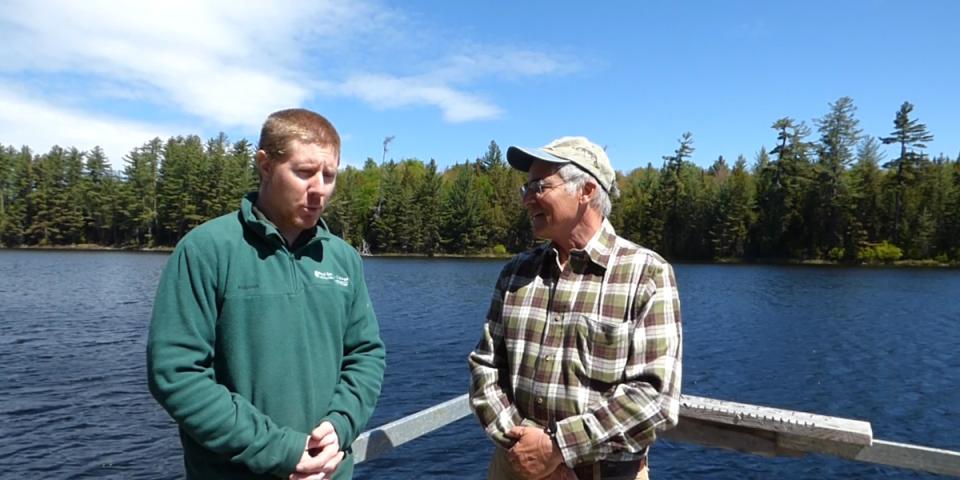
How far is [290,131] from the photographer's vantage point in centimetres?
238

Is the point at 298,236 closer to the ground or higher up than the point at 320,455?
higher up

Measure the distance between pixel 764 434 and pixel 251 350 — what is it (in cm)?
248

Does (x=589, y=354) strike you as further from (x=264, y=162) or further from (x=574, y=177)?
(x=264, y=162)

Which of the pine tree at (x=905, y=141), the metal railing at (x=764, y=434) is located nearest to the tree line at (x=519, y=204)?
the pine tree at (x=905, y=141)

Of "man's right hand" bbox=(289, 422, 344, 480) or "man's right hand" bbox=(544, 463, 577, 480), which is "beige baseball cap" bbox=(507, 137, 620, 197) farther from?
"man's right hand" bbox=(289, 422, 344, 480)

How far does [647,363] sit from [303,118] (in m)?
1.61

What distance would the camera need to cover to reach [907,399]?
15750 millimetres

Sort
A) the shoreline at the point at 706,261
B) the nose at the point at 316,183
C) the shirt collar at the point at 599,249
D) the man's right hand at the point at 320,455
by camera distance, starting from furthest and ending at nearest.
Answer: the shoreline at the point at 706,261, the shirt collar at the point at 599,249, the nose at the point at 316,183, the man's right hand at the point at 320,455

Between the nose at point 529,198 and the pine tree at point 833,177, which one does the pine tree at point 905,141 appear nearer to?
the pine tree at point 833,177

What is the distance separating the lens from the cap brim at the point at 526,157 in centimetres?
278

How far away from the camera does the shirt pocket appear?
8.47 feet

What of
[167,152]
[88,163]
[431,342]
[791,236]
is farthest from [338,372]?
[88,163]

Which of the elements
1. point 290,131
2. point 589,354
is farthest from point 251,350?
point 589,354

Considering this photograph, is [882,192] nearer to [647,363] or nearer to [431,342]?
[431,342]
